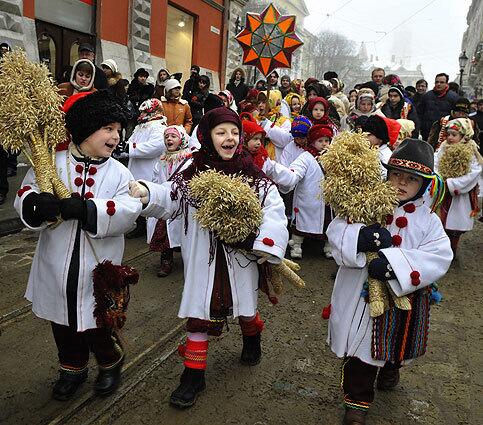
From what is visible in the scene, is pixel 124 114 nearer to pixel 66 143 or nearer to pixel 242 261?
pixel 66 143

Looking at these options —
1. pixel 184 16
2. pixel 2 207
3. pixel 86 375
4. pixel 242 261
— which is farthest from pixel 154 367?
pixel 184 16

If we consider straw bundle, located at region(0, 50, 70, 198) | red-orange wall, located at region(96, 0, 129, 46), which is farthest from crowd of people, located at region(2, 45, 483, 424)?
red-orange wall, located at region(96, 0, 129, 46)

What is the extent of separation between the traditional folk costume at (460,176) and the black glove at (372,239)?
3591mm

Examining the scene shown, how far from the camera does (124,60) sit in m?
13.3

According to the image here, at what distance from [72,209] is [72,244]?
281mm

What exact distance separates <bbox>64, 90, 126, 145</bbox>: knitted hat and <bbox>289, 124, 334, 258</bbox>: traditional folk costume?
3344 mm

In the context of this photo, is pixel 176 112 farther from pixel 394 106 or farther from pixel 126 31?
pixel 126 31

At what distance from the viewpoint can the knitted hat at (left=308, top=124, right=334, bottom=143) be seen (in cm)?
586

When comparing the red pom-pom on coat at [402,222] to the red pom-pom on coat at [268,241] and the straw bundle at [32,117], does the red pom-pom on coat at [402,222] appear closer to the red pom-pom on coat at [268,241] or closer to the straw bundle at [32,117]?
the red pom-pom on coat at [268,241]

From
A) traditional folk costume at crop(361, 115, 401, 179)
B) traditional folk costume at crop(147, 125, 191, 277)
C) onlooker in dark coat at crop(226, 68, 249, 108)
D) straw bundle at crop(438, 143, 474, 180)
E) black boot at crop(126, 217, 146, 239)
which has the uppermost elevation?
onlooker in dark coat at crop(226, 68, 249, 108)

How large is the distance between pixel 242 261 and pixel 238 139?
74 centimetres

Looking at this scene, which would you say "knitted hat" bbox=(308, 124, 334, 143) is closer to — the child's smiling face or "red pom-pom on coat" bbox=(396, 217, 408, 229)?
the child's smiling face

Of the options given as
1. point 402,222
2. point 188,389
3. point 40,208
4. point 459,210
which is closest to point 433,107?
point 459,210

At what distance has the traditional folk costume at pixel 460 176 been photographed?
18.8 feet
